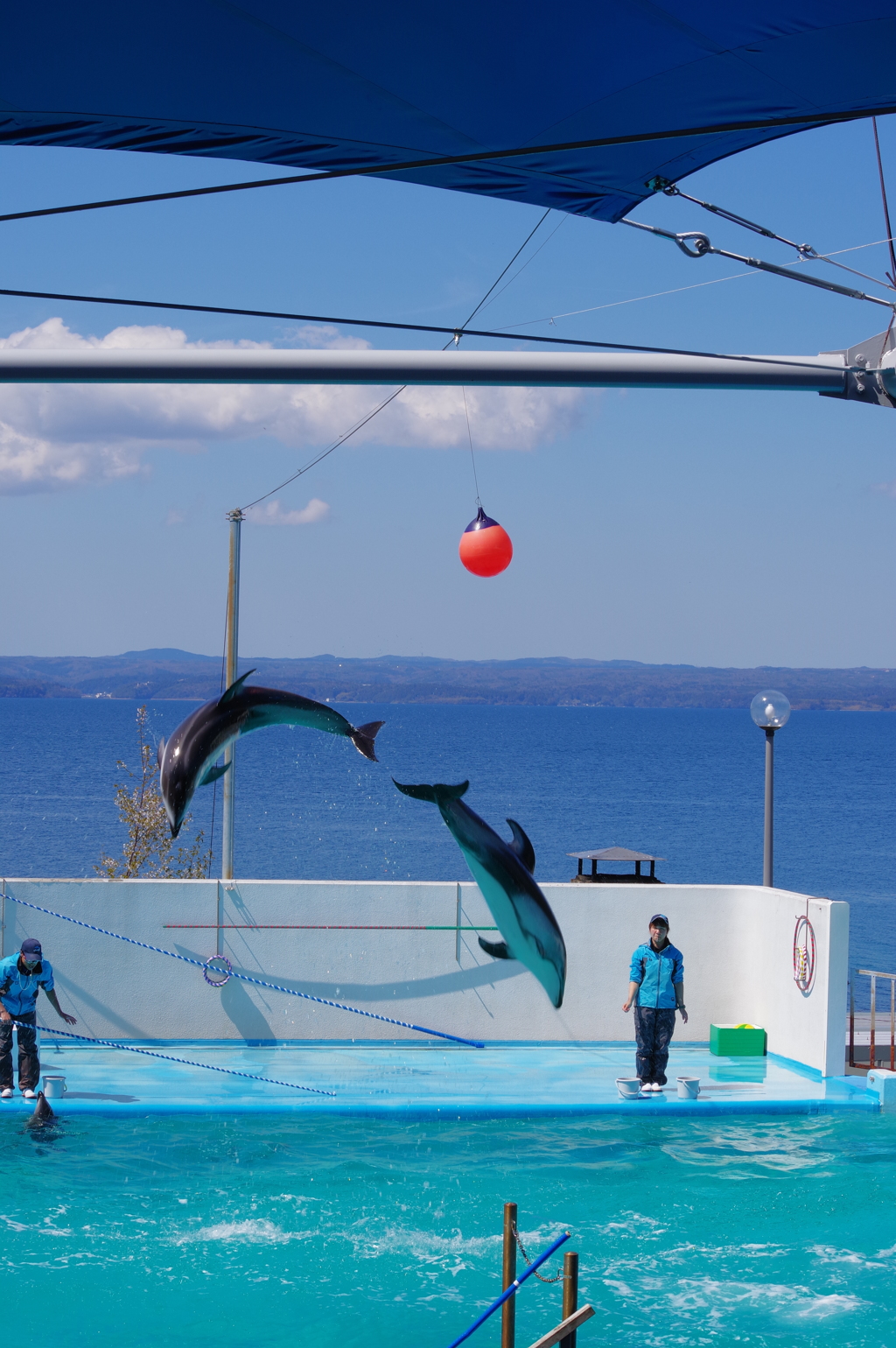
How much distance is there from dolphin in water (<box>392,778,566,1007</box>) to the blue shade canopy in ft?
10.7

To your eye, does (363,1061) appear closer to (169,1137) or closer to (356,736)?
(169,1137)

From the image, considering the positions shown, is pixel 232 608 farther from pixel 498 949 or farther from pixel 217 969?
pixel 498 949

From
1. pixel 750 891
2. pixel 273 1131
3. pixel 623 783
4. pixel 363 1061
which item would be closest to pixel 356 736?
pixel 273 1131

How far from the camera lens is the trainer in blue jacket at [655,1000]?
12.3 m

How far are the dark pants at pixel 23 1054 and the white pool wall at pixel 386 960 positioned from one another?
1453mm

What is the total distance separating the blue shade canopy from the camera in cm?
390

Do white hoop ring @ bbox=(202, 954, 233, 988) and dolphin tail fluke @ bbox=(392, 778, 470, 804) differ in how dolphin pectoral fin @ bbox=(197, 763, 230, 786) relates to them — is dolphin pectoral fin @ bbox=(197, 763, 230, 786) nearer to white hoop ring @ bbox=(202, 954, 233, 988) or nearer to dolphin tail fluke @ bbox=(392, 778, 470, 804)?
dolphin tail fluke @ bbox=(392, 778, 470, 804)

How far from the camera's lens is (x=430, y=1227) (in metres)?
9.89

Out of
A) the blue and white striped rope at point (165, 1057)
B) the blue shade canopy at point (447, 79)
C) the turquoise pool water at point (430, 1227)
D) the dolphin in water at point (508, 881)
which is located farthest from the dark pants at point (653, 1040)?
the blue shade canopy at point (447, 79)

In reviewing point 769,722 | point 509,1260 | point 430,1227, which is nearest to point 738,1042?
point 769,722

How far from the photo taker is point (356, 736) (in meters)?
8.06

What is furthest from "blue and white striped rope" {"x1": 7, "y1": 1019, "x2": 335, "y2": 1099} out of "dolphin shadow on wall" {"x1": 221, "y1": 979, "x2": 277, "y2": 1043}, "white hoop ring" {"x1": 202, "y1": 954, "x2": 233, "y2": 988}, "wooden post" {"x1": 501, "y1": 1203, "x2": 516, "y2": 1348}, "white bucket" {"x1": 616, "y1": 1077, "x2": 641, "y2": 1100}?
"wooden post" {"x1": 501, "y1": 1203, "x2": 516, "y2": 1348}

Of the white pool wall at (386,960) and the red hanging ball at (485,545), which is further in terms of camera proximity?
the white pool wall at (386,960)

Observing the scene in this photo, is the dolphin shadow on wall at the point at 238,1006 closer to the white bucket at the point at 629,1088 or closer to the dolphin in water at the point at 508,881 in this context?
the white bucket at the point at 629,1088
